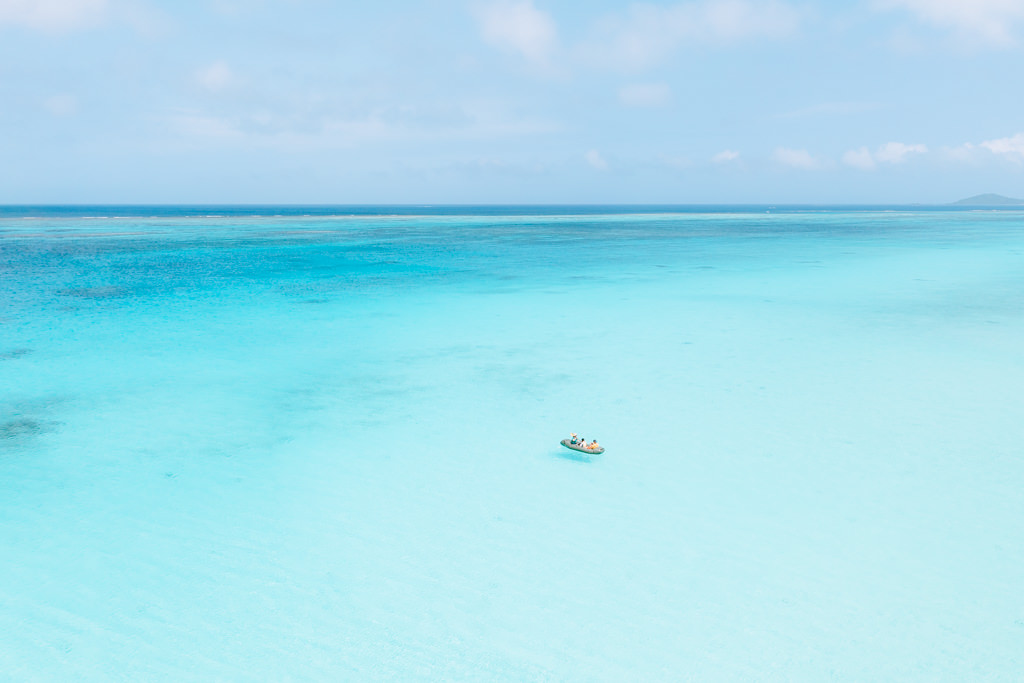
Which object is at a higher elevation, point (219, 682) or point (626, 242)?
point (626, 242)

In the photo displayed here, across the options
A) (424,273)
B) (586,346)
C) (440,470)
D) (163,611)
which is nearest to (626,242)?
(424,273)

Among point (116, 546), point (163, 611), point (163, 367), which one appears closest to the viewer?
point (163, 611)

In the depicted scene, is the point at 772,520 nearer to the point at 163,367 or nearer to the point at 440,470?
the point at 440,470

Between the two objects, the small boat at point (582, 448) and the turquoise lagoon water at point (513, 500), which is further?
the small boat at point (582, 448)

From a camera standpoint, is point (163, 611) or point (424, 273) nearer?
point (163, 611)

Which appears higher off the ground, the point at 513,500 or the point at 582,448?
the point at 582,448

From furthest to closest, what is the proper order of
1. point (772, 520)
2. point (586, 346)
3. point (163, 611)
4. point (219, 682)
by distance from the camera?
point (586, 346)
point (772, 520)
point (163, 611)
point (219, 682)

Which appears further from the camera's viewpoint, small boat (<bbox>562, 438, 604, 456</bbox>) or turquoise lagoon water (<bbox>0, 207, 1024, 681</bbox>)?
small boat (<bbox>562, 438, 604, 456</bbox>)

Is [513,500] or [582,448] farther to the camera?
[582,448]
